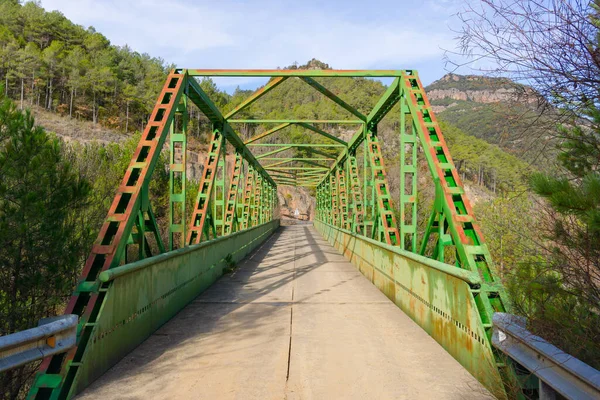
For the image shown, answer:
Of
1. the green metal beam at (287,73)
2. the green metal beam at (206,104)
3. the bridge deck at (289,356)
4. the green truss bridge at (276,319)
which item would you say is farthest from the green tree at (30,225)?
the green metal beam at (287,73)

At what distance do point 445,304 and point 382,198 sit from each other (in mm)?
5753

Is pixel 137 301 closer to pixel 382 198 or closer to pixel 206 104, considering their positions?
pixel 206 104

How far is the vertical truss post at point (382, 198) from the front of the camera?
1004cm

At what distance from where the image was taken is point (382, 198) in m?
10.7

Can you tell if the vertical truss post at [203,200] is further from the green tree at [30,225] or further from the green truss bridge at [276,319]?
the green tree at [30,225]

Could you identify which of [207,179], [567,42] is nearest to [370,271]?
[207,179]

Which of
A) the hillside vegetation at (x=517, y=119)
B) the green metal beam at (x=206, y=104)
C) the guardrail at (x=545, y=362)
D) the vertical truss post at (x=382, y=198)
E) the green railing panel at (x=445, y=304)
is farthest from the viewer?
the vertical truss post at (x=382, y=198)

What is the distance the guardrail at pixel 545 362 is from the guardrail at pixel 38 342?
3.40 meters

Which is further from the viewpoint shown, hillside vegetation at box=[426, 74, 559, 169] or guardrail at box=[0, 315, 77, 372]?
hillside vegetation at box=[426, 74, 559, 169]

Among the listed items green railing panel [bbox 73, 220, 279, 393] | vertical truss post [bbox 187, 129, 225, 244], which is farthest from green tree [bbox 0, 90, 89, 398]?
vertical truss post [bbox 187, 129, 225, 244]

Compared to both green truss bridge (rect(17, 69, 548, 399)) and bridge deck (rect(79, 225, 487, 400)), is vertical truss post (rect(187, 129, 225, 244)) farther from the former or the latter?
bridge deck (rect(79, 225, 487, 400))

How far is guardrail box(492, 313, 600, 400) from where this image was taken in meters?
2.40

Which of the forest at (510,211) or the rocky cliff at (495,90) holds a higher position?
the rocky cliff at (495,90)

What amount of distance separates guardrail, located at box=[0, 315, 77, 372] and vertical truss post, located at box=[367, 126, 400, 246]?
718 cm
